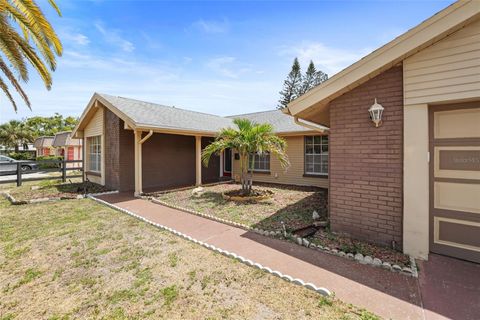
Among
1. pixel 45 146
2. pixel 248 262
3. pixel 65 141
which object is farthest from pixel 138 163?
pixel 45 146

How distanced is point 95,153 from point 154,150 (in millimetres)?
3722

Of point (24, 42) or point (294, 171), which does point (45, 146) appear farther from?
point (294, 171)

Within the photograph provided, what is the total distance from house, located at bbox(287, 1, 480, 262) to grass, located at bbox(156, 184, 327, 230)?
5.91ft

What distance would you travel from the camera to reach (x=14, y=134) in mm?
35656

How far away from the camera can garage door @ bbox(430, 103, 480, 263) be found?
347 centimetres

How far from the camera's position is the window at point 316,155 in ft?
34.2

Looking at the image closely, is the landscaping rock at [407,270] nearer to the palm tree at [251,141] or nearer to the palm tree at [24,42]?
the palm tree at [251,141]

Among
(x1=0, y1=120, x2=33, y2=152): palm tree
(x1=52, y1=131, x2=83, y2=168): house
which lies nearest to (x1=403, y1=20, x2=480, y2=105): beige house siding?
(x1=52, y1=131, x2=83, y2=168): house

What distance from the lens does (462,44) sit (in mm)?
3416

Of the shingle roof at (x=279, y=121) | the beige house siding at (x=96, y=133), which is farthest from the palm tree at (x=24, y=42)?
the shingle roof at (x=279, y=121)

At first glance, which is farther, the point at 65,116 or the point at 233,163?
the point at 65,116

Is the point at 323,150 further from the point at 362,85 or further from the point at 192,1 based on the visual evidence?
the point at 192,1

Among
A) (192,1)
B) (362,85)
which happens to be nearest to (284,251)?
(362,85)

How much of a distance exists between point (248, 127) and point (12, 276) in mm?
6724
